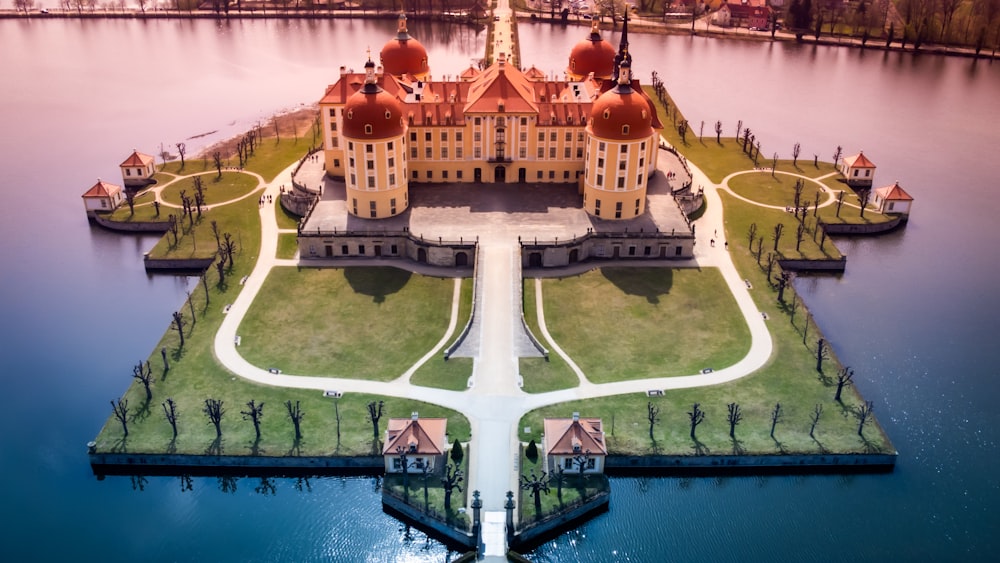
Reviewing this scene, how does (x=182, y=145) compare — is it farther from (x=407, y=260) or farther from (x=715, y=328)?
(x=715, y=328)

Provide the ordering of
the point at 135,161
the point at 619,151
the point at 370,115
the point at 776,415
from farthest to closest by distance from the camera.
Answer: the point at 135,161 < the point at 619,151 < the point at 370,115 < the point at 776,415

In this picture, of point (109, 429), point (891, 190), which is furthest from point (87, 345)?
point (891, 190)

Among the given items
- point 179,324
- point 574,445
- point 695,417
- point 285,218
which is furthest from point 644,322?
point 285,218

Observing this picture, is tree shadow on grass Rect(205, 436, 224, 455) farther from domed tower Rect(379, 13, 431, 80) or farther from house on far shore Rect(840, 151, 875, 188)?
house on far shore Rect(840, 151, 875, 188)

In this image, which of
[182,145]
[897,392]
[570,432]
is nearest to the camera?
[570,432]

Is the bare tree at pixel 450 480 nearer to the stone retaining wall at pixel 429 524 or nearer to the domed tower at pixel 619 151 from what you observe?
the stone retaining wall at pixel 429 524

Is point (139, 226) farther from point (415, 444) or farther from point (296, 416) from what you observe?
point (415, 444)

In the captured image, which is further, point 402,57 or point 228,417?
point 402,57

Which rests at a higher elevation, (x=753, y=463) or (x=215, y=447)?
(x=215, y=447)
